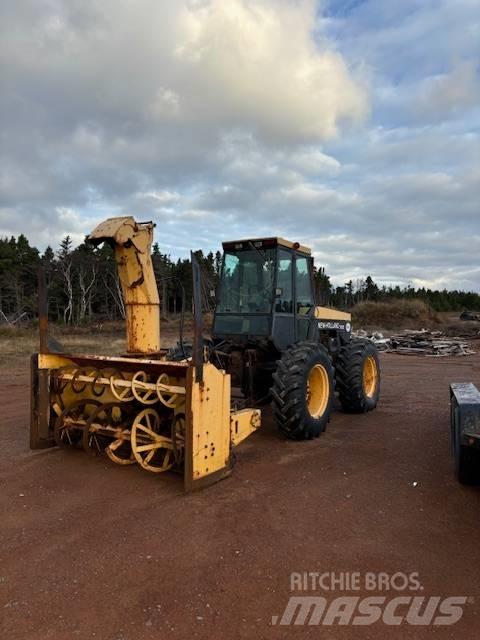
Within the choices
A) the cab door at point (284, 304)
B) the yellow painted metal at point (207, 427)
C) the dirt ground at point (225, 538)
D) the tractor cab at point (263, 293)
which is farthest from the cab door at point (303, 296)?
the yellow painted metal at point (207, 427)

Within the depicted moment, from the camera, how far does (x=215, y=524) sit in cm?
388

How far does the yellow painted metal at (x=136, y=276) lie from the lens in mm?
5582

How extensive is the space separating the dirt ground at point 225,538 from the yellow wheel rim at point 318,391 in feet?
1.79

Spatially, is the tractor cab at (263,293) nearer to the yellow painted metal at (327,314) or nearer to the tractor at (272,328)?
the tractor at (272,328)

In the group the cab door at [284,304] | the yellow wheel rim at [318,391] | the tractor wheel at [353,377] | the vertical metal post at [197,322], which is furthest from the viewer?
the tractor wheel at [353,377]

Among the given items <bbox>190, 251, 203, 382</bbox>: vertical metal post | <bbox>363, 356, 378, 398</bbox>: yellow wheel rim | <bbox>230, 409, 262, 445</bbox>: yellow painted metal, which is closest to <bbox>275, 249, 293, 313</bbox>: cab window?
<bbox>230, 409, 262, 445</bbox>: yellow painted metal

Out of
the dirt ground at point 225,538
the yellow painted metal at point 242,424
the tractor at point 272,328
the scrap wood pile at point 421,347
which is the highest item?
the tractor at point 272,328

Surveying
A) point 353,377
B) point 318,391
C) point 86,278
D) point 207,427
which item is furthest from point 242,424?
point 86,278

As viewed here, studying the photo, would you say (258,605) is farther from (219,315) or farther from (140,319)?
(219,315)

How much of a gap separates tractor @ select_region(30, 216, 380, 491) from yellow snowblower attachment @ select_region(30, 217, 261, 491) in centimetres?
1

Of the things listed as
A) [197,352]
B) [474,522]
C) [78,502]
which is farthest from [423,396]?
[78,502]

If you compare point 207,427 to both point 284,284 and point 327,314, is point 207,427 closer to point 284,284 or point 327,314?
point 284,284

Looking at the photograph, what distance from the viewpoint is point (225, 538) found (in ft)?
12.0

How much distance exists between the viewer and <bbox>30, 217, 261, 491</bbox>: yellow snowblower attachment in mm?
4488
